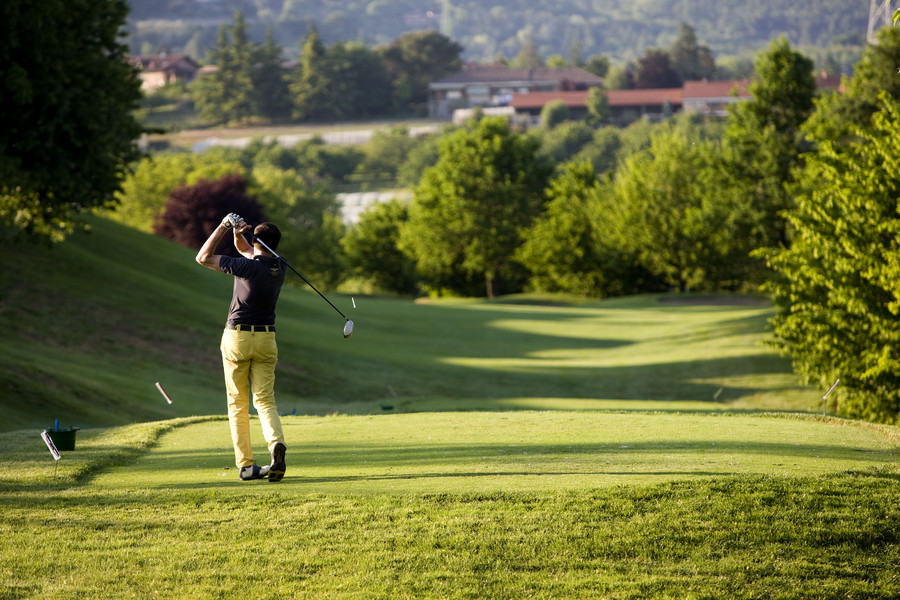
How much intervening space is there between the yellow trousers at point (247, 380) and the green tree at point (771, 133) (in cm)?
4251

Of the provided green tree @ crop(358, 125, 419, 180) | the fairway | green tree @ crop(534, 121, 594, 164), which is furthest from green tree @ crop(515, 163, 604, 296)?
green tree @ crop(358, 125, 419, 180)

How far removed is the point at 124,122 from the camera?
95.9ft

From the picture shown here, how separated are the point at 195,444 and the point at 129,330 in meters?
19.3

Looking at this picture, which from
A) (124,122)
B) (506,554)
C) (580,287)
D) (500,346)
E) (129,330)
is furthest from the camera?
(580,287)

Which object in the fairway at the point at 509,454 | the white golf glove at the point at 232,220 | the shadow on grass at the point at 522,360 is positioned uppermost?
the white golf glove at the point at 232,220

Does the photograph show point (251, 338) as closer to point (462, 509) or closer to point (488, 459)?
point (462, 509)

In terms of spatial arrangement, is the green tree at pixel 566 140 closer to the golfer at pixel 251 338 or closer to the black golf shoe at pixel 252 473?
the golfer at pixel 251 338

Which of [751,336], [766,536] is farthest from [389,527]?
[751,336]

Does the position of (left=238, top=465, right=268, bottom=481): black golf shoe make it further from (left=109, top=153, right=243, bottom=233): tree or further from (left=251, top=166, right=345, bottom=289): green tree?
(left=109, top=153, right=243, bottom=233): tree

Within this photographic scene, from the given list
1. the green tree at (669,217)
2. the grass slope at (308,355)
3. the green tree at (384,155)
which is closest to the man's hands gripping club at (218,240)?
the grass slope at (308,355)

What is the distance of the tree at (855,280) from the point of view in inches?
926

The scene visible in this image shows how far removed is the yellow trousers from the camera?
1014cm

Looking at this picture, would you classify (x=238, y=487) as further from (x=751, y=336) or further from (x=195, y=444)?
(x=751, y=336)

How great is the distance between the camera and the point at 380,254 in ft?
285
